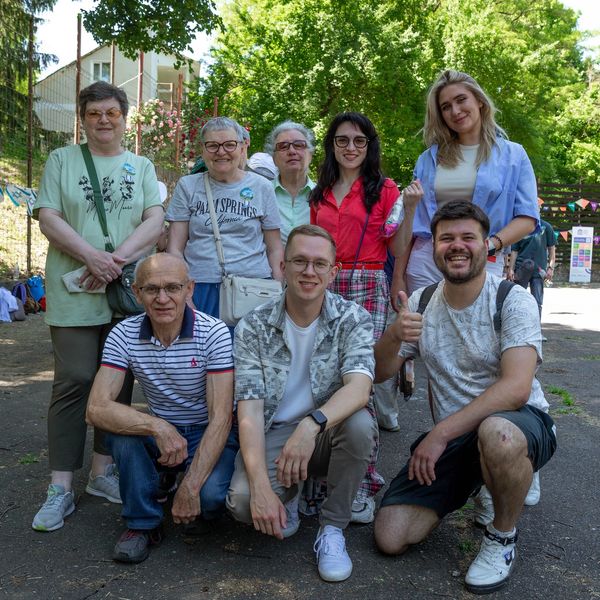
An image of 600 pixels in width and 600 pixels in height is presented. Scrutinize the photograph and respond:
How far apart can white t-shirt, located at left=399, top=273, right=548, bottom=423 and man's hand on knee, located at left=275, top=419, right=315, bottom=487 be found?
2.42 ft

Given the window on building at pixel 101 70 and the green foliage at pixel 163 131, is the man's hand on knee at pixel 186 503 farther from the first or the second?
the window on building at pixel 101 70

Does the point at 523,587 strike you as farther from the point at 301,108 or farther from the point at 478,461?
the point at 301,108

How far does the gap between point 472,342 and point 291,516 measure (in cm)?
118

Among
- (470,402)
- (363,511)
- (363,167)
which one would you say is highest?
(363,167)

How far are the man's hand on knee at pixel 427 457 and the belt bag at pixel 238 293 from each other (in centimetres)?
125

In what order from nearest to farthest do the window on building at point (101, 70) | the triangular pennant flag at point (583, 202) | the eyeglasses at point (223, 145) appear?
the eyeglasses at point (223, 145) < the triangular pennant flag at point (583, 202) < the window on building at point (101, 70)

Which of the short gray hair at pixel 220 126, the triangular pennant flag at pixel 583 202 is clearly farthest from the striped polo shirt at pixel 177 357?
the triangular pennant flag at pixel 583 202

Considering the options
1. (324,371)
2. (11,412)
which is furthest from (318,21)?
(324,371)

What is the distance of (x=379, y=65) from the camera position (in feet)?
70.6

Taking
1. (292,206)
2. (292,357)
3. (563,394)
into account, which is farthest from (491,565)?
(563,394)

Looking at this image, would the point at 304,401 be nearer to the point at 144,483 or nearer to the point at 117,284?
the point at 144,483

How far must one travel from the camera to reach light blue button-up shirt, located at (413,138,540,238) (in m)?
3.89

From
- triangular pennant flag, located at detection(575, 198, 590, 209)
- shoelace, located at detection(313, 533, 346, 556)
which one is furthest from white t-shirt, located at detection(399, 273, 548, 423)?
triangular pennant flag, located at detection(575, 198, 590, 209)

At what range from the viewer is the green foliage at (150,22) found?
708 cm
